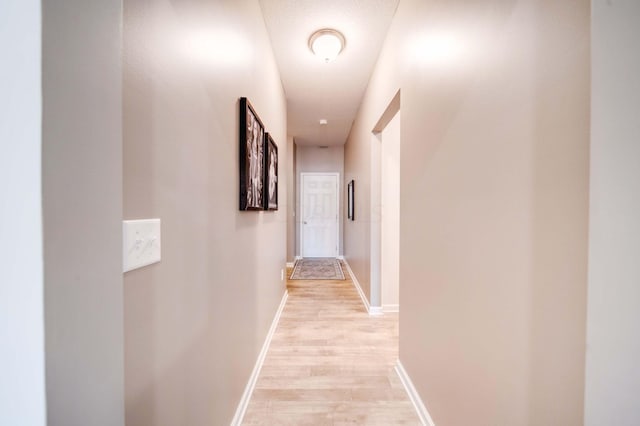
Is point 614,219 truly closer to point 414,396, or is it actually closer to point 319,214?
point 414,396

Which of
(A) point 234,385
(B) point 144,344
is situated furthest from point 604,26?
(A) point 234,385

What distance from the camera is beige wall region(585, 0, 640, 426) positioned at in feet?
1.73

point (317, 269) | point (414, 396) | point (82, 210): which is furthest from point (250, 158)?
point (317, 269)

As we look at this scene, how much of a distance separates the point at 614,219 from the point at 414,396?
1436 mm

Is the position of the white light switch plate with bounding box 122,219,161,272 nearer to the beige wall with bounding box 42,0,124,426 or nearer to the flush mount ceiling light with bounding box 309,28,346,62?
the beige wall with bounding box 42,0,124,426

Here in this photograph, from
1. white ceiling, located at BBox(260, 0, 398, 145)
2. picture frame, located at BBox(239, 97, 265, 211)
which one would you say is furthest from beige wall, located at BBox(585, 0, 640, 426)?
white ceiling, located at BBox(260, 0, 398, 145)

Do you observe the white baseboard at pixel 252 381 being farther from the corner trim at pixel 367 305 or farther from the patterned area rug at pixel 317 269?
the patterned area rug at pixel 317 269

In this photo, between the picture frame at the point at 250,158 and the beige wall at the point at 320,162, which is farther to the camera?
the beige wall at the point at 320,162

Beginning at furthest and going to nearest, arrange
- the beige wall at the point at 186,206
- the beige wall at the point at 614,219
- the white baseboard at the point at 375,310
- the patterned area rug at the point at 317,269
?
the patterned area rug at the point at 317,269
the white baseboard at the point at 375,310
the beige wall at the point at 186,206
the beige wall at the point at 614,219

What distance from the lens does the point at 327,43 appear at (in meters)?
2.16

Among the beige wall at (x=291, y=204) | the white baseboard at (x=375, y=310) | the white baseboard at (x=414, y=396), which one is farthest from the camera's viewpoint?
the beige wall at (x=291, y=204)

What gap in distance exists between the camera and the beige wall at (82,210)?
32cm

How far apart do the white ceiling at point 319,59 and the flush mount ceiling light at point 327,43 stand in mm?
40

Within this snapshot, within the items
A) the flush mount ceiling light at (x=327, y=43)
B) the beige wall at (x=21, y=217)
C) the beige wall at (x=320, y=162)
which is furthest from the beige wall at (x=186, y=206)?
the beige wall at (x=320, y=162)
